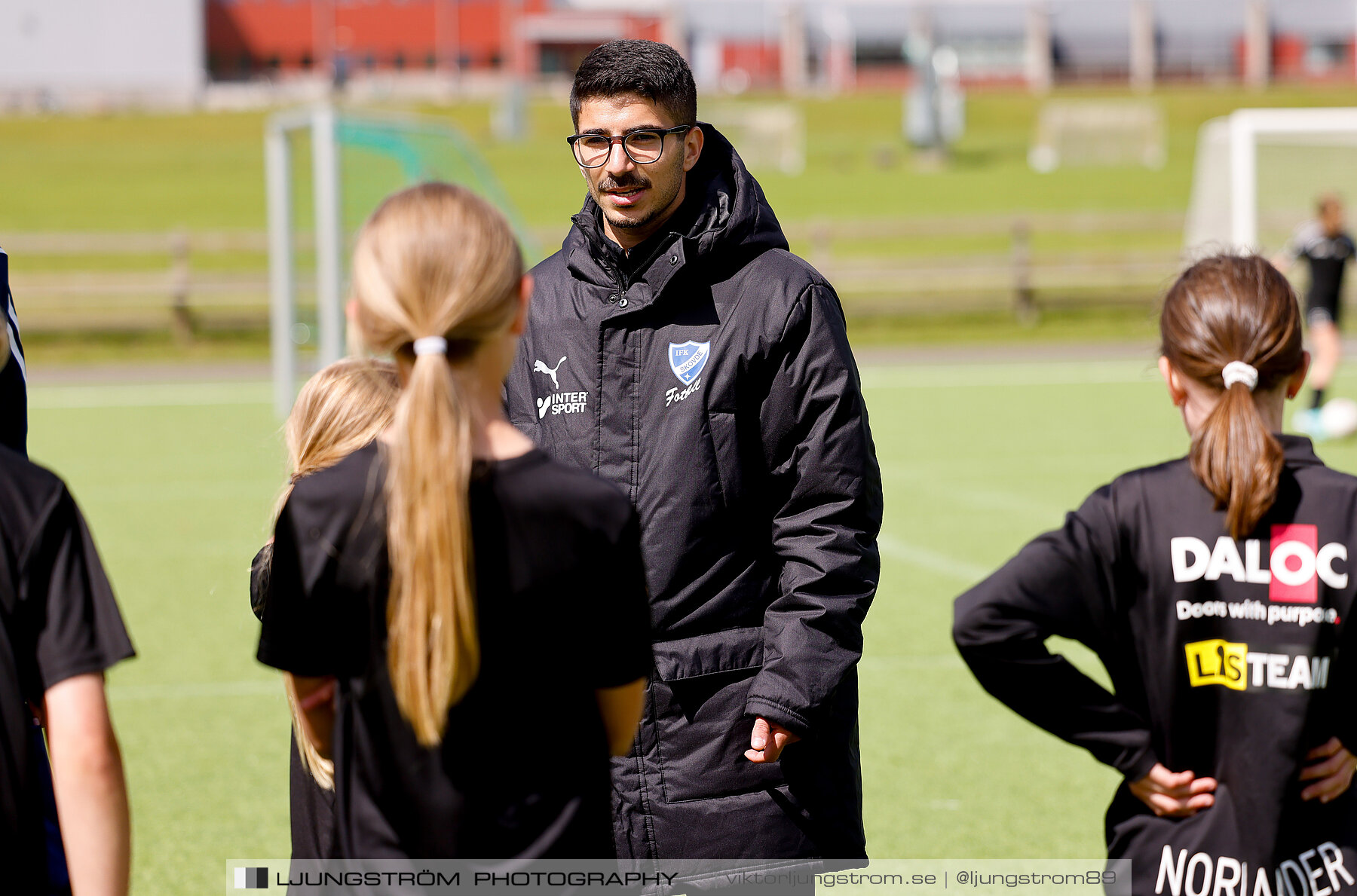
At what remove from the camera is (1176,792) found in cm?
231

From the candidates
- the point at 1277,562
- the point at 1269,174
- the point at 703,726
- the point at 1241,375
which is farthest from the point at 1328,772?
→ the point at 1269,174


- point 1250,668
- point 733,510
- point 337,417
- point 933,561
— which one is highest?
point 337,417

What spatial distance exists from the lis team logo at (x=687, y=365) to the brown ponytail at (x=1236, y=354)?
867 mm

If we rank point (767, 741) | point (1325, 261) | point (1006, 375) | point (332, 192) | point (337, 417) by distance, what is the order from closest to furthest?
point (337, 417) < point (767, 741) < point (332, 192) < point (1325, 261) < point (1006, 375)

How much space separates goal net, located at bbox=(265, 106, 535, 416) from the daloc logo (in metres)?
9.76

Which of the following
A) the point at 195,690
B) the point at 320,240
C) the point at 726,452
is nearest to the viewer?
the point at 726,452

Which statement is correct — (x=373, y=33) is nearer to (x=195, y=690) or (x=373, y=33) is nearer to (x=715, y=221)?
(x=195, y=690)

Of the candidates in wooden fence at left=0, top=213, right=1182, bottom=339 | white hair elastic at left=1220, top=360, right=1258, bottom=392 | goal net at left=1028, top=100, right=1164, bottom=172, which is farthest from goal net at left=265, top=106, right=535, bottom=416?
goal net at left=1028, top=100, right=1164, bottom=172

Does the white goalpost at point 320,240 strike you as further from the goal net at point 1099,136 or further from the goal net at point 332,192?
the goal net at point 1099,136

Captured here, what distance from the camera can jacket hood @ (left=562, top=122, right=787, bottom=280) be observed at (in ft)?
9.81

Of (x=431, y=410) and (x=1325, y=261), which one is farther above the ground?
(x=431, y=410)

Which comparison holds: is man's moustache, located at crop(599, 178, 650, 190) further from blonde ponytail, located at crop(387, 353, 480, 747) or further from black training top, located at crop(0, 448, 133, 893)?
black training top, located at crop(0, 448, 133, 893)

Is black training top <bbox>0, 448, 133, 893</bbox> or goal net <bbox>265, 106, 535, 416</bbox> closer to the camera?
black training top <bbox>0, 448, 133, 893</bbox>

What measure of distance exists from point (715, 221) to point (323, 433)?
0.88 metres
